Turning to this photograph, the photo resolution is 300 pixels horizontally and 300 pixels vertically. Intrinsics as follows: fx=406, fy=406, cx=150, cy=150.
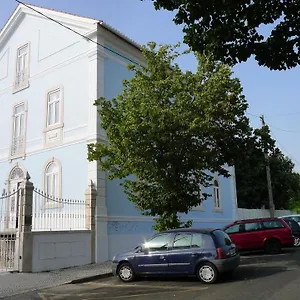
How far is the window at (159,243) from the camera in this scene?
11.3 metres

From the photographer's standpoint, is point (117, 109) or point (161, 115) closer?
point (161, 115)

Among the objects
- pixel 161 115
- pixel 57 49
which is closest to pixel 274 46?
pixel 161 115

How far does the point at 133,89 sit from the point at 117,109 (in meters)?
0.95

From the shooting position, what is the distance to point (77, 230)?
50.0 feet

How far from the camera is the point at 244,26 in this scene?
665cm

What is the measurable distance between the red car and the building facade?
4.13m

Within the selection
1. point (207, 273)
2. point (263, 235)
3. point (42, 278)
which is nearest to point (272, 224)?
point (263, 235)

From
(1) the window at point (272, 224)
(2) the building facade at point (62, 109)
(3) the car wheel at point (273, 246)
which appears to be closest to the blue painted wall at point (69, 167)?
A: (2) the building facade at point (62, 109)

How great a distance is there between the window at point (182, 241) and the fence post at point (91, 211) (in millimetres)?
5394

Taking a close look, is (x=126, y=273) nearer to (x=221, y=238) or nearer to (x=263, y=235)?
(x=221, y=238)

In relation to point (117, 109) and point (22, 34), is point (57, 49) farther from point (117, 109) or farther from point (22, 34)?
point (117, 109)

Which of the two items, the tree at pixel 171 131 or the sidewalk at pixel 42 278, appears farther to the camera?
the tree at pixel 171 131

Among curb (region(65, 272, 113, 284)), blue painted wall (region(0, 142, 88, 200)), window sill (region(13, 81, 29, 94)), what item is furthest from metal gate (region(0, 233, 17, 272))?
window sill (region(13, 81, 29, 94))

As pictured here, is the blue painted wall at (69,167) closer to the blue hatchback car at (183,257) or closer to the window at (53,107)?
the window at (53,107)
